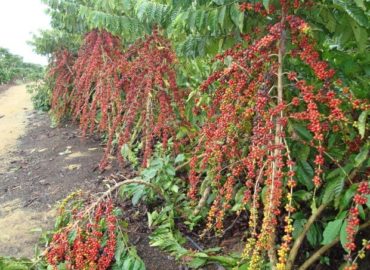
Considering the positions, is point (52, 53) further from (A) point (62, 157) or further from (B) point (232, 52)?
(B) point (232, 52)

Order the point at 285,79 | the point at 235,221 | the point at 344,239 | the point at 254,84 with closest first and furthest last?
1. the point at 344,239
2. the point at 254,84
3. the point at 285,79
4. the point at 235,221

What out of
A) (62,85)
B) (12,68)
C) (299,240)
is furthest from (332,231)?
(12,68)

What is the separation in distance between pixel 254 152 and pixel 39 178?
3.19m

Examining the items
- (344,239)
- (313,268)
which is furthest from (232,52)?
(313,268)

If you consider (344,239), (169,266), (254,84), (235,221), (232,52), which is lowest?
(169,266)

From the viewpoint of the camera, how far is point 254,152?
5.71 feet

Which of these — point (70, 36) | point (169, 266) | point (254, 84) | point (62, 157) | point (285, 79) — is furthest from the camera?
point (70, 36)

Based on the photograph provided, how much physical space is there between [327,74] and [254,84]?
39 cm

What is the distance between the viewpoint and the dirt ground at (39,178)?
10.00ft

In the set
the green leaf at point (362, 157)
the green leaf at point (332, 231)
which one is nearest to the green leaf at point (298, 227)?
the green leaf at point (332, 231)

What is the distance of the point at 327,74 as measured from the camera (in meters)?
1.75

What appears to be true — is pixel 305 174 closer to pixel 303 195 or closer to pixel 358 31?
pixel 303 195

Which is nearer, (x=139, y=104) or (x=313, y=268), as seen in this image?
(x=313, y=268)

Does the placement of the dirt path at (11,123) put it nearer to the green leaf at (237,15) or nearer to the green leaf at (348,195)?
the green leaf at (237,15)
